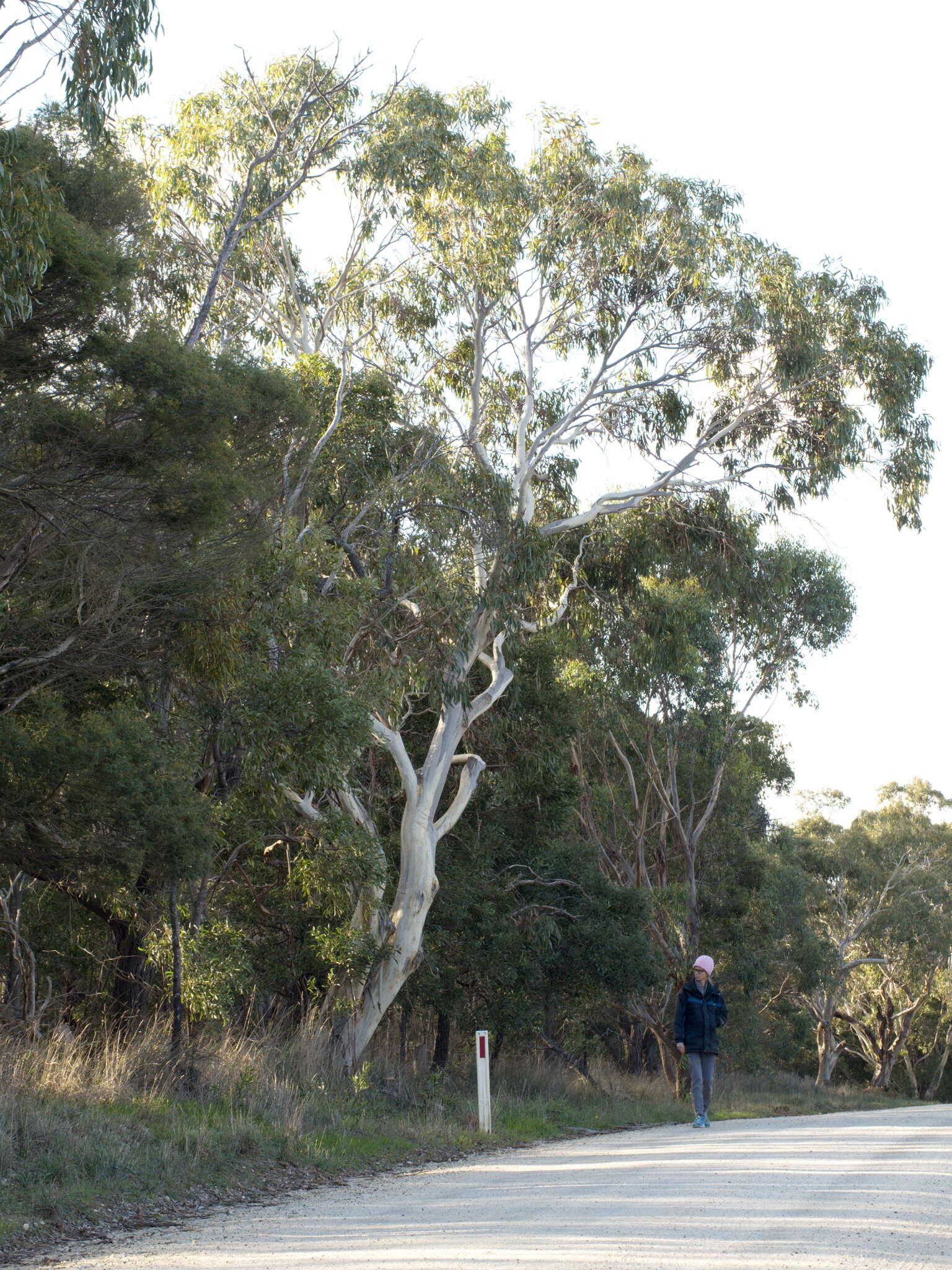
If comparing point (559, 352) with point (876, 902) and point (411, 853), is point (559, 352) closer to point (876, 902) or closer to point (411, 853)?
point (411, 853)

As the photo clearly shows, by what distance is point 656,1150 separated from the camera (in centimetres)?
895

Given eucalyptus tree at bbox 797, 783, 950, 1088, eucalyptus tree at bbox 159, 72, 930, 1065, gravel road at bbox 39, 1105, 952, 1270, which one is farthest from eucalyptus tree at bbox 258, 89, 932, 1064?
eucalyptus tree at bbox 797, 783, 950, 1088

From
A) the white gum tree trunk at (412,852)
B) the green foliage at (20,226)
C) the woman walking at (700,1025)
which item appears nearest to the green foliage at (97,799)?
the green foliage at (20,226)

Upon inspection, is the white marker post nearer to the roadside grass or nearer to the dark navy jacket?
the roadside grass

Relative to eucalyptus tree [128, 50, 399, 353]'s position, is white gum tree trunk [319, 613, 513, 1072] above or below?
below

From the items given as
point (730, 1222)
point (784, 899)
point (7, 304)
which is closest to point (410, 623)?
point (7, 304)

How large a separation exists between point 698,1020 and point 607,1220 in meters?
5.98

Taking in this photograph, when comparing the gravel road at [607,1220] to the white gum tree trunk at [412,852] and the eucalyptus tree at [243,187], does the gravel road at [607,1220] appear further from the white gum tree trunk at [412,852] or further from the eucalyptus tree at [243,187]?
the eucalyptus tree at [243,187]

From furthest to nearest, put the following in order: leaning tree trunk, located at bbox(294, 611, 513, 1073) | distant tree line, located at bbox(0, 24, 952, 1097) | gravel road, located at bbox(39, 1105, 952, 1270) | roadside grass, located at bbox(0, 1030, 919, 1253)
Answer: leaning tree trunk, located at bbox(294, 611, 513, 1073) < distant tree line, located at bbox(0, 24, 952, 1097) < roadside grass, located at bbox(0, 1030, 919, 1253) < gravel road, located at bbox(39, 1105, 952, 1270)

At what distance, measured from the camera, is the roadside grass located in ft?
20.4

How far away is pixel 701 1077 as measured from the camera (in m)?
11.5

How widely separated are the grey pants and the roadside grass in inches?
51.1

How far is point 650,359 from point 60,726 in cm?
1210

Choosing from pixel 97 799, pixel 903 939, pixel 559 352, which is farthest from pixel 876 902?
pixel 97 799
